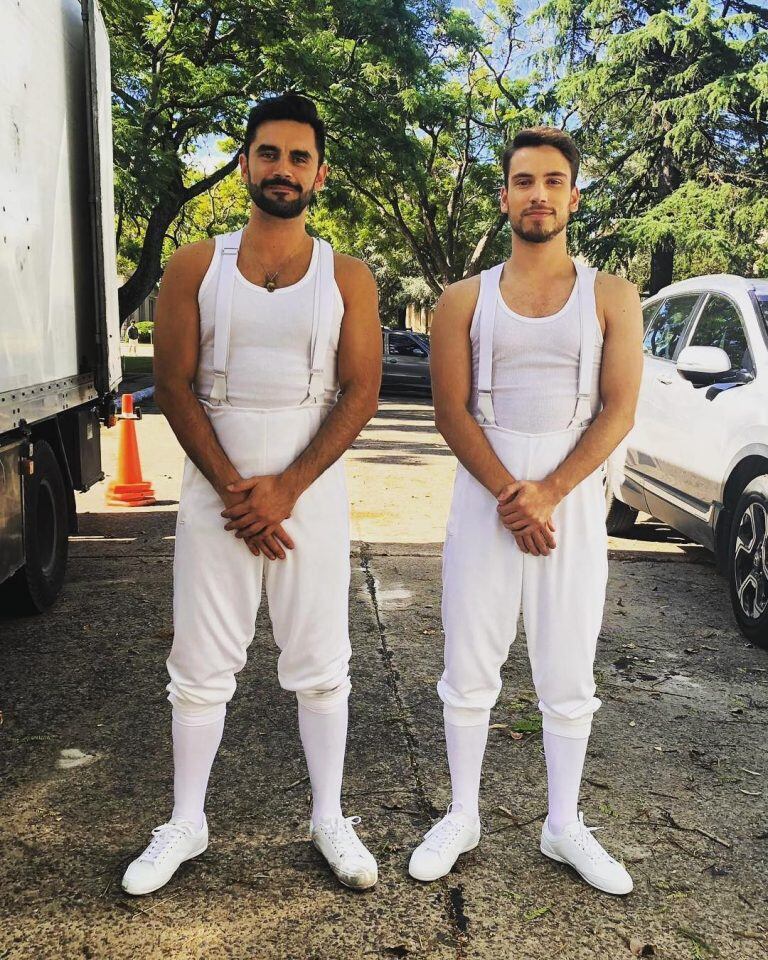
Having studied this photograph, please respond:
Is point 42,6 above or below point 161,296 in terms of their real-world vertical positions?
above

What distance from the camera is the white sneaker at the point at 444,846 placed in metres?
2.79

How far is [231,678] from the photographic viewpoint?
283cm

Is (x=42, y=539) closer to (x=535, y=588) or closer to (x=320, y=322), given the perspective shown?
(x=320, y=322)

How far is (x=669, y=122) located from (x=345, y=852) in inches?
920

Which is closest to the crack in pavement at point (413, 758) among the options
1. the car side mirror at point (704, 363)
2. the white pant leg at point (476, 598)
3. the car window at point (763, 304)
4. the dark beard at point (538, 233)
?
the white pant leg at point (476, 598)

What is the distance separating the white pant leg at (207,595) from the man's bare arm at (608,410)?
753 millimetres

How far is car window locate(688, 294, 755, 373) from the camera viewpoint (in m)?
5.54

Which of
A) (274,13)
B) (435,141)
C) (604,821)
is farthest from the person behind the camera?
(435,141)

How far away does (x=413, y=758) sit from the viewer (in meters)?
3.59

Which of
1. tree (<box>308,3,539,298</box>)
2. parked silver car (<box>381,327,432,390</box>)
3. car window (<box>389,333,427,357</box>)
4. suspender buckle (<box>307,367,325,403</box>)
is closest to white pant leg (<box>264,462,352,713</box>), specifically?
suspender buckle (<box>307,367,325,403</box>)

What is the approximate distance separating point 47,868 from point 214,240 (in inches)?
72.9

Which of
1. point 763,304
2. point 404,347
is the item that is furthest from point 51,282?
point 404,347

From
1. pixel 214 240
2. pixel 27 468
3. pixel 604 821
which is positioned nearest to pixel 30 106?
pixel 27 468

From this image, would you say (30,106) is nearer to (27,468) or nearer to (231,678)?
(27,468)
